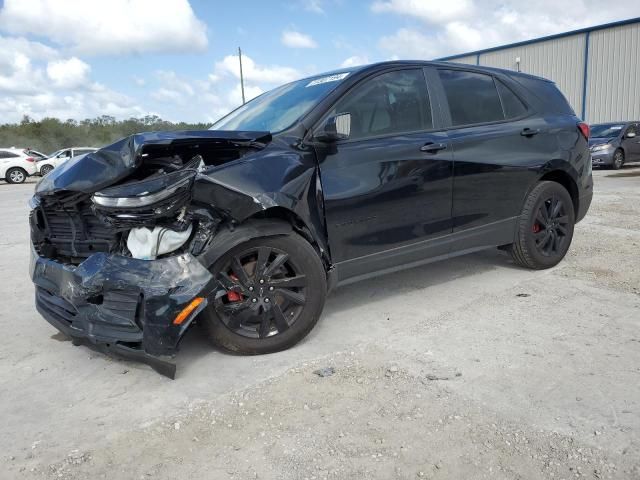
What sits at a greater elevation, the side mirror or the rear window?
the rear window

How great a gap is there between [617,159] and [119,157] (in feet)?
56.5

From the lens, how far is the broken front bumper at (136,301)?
9.26 feet

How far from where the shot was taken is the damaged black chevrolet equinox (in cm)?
289

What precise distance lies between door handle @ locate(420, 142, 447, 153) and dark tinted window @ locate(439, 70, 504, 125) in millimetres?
358

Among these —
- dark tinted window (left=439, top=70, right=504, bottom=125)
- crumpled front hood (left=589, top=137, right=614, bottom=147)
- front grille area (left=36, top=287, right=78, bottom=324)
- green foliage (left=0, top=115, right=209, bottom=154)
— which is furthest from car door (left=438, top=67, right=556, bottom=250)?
green foliage (left=0, top=115, right=209, bottom=154)

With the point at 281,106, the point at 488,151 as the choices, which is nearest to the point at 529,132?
the point at 488,151

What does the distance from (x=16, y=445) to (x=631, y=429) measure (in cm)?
286

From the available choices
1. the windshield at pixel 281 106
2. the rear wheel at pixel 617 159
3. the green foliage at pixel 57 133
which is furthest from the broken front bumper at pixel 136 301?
the green foliage at pixel 57 133

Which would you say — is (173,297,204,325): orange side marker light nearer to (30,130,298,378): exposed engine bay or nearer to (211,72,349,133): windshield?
(30,130,298,378): exposed engine bay

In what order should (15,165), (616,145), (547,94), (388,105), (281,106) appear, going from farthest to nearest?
(15,165) → (616,145) → (547,94) → (281,106) → (388,105)

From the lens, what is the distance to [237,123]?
4238mm

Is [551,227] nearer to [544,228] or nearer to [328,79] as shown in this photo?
[544,228]

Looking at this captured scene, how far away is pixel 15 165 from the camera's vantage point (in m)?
22.7

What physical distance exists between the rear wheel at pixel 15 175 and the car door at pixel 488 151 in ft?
76.2
